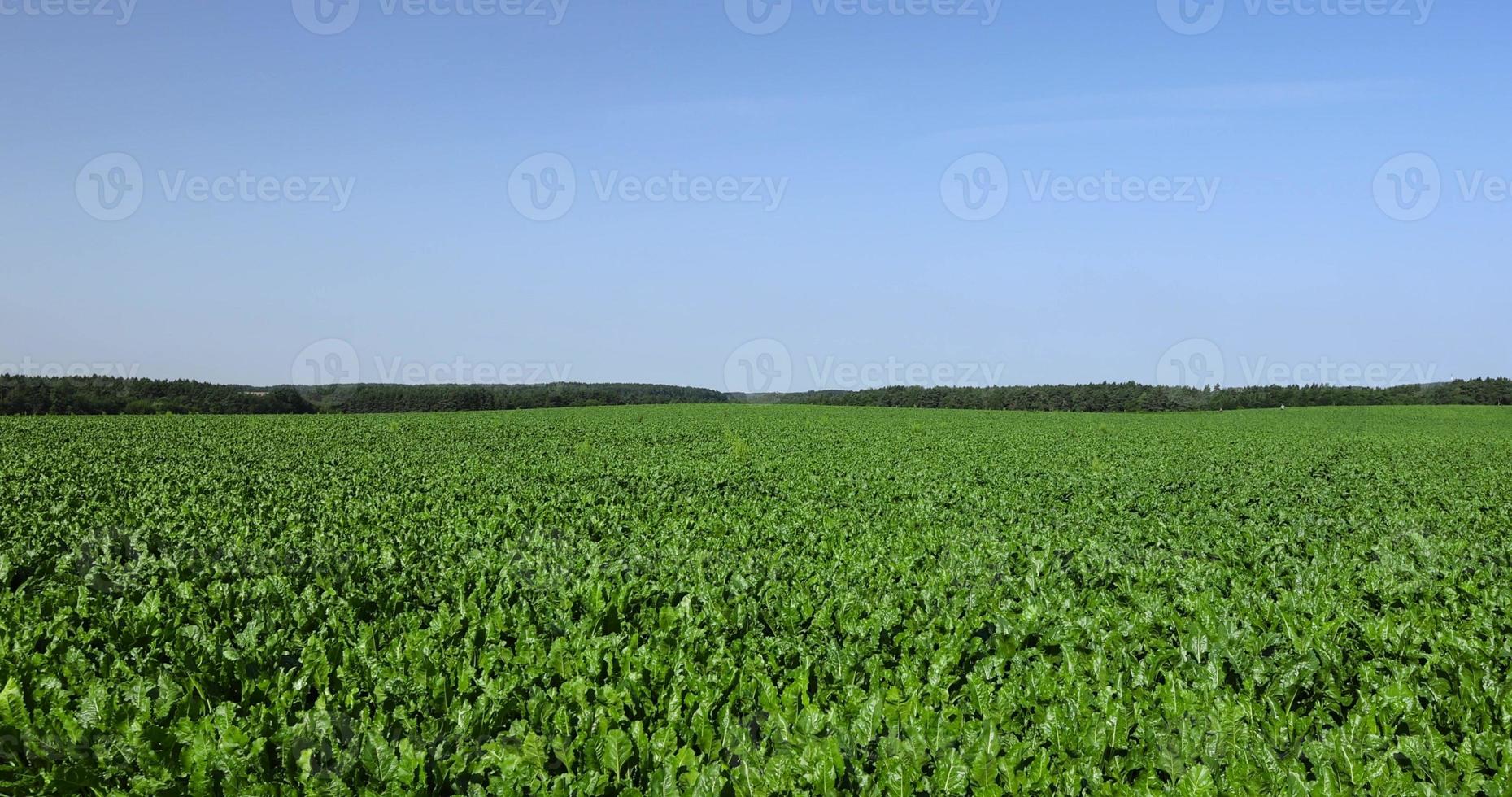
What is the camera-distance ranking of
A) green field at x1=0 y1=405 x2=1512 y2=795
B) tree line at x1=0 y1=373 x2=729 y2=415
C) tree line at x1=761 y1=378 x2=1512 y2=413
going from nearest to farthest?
green field at x1=0 y1=405 x2=1512 y2=795
tree line at x1=0 y1=373 x2=729 y2=415
tree line at x1=761 y1=378 x2=1512 y2=413

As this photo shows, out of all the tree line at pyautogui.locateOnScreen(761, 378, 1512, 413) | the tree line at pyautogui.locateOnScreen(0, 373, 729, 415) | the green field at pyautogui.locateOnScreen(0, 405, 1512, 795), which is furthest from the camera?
the tree line at pyautogui.locateOnScreen(761, 378, 1512, 413)

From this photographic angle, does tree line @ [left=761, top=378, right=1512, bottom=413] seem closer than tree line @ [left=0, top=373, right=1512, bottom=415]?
No

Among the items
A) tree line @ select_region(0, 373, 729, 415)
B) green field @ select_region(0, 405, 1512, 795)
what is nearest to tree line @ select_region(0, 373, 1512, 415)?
tree line @ select_region(0, 373, 729, 415)

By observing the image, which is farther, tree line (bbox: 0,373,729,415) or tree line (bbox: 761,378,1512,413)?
tree line (bbox: 761,378,1512,413)

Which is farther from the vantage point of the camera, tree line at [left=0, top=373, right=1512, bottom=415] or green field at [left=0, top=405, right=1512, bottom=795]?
tree line at [left=0, top=373, right=1512, bottom=415]

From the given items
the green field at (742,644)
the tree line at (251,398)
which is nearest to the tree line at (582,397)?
the tree line at (251,398)

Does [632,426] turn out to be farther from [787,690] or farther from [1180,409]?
[1180,409]

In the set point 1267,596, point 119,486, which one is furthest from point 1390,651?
point 119,486

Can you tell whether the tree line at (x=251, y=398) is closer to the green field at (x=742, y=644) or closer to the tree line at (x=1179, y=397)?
the tree line at (x=1179, y=397)

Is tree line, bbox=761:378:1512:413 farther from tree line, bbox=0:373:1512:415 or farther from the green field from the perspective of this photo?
the green field

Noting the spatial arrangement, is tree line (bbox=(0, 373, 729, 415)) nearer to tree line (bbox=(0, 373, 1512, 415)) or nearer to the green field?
tree line (bbox=(0, 373, 1512, 415))

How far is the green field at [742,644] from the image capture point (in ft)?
11.9

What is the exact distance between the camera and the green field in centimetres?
362

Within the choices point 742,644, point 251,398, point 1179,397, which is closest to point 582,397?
point 251,398
